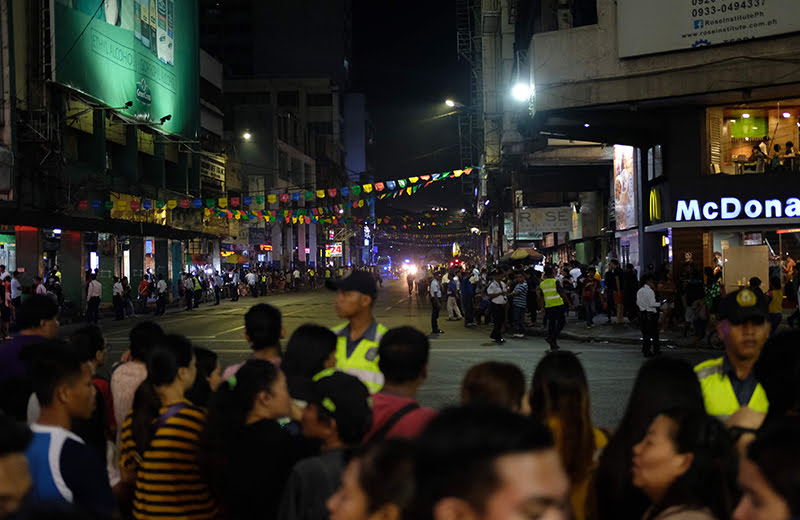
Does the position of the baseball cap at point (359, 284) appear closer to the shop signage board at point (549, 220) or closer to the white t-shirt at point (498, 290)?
the white t-shirt at point (498, 290)

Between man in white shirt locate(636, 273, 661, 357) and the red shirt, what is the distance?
43.1 ft

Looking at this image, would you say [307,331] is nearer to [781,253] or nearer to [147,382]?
[147,382]

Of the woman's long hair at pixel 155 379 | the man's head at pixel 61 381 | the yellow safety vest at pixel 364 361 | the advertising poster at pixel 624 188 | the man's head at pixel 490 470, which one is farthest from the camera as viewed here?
the advertising poster at pixel 624 188

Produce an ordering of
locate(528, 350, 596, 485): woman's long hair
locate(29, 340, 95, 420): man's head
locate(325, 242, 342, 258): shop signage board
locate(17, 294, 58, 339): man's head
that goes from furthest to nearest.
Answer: locate(325, 242, 342, 258): shop signage board, locate(17, 294, 58, 339): man's head, locate(29, 340, 95, 420): man's head, locate(528, 350, 596, 485): woman's long hair

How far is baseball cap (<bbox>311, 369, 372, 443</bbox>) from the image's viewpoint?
3408 millimetres

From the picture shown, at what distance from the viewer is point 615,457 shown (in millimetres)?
3438

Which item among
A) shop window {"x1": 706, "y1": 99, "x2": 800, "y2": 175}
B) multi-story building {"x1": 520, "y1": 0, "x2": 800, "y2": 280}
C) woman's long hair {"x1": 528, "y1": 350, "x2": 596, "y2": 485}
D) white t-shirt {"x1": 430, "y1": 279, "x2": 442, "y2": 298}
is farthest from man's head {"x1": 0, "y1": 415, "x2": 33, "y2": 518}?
shop window {"x1": 706, "y1": 99, "x2": 800, "y2": 175}

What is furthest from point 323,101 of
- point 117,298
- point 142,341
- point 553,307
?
point 142,341

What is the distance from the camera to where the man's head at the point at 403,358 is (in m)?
3.89

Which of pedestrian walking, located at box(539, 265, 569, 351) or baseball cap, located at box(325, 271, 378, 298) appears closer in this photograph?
baseball cap, located at box(325, 271, 378, 298)

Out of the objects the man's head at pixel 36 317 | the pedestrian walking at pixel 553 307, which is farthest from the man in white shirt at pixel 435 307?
the man's head at pixel 36 317

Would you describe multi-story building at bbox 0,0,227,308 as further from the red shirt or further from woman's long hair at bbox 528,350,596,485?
woman's long hair at bbox 528,350,596,485

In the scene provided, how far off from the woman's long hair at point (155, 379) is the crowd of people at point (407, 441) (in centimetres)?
1

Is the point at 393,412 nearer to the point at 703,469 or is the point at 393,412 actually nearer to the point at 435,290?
the point at 703,469
